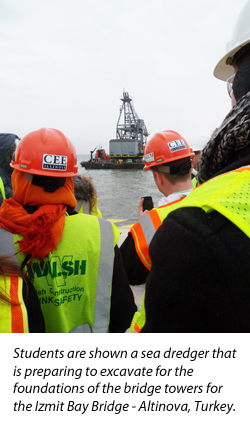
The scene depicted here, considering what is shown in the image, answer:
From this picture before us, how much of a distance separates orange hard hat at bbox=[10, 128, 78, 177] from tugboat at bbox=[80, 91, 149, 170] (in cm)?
5545

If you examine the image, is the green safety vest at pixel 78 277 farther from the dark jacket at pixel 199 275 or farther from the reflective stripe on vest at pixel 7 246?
the dark jacket at pixel 199 275

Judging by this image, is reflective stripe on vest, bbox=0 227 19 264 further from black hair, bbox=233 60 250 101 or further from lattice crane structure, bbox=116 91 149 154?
lattice crane structure, bbox=116 91 149 154

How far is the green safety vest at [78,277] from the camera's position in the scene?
1533mm

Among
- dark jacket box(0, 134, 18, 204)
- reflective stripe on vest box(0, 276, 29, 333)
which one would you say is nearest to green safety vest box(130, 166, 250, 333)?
reflective stripe on vest box(0, 276, 29, 333)

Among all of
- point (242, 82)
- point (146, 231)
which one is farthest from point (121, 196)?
point (242, 82)

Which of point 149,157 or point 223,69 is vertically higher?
point 223,69

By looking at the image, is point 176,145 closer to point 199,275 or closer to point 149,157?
point 149,157

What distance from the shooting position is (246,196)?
2.04ft

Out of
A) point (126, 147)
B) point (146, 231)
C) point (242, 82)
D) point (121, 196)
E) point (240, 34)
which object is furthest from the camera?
point (126, 147)

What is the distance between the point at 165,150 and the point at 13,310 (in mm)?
2089

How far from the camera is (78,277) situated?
1.59 metres

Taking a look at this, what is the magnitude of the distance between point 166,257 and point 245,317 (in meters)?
0.20

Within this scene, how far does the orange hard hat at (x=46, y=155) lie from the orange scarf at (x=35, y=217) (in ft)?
0.26
